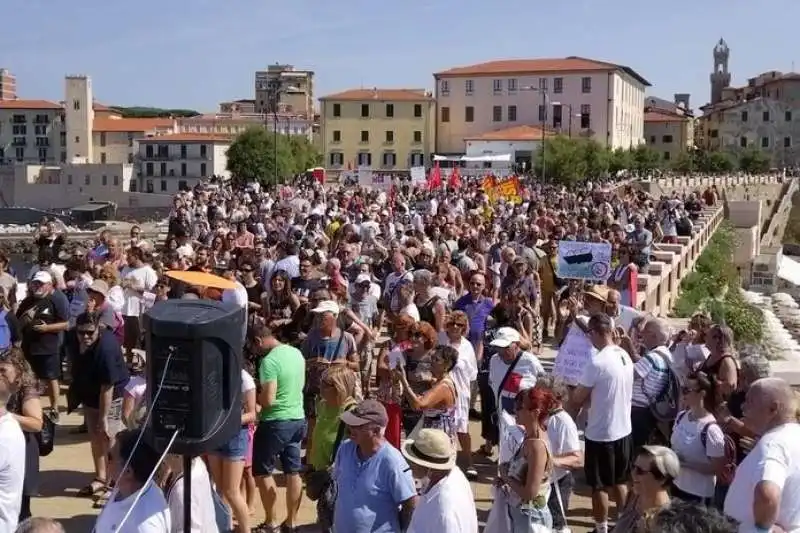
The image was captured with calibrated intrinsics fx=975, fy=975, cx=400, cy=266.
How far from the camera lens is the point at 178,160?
9619 cm

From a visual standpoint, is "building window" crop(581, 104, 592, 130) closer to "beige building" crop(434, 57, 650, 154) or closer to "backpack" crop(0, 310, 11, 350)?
"beige building" crop(434, 57, 650, 154)

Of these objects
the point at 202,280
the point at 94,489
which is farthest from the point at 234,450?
the point at 94,489

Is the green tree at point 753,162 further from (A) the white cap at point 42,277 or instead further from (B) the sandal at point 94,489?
(B) the sandal at point 94,489

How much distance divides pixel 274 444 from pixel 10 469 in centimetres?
189

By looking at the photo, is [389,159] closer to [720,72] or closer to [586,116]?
[586,116]

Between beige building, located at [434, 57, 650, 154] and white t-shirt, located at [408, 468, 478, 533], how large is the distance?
80.1 metres

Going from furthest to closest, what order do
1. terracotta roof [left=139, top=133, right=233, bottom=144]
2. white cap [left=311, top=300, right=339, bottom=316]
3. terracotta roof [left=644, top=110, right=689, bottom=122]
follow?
terracotta roof [left=644, top=110, right=689, bottom=122], terracotta roof [left=139, top=133, right=233, bottom=144], white cap [left=311, top=300, right=339, bottom=316]

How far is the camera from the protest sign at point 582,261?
36.4 ft

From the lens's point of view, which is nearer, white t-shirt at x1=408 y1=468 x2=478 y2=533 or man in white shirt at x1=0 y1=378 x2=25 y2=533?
white t-shirt at x1=408 y1=468 x2=478 y2=533

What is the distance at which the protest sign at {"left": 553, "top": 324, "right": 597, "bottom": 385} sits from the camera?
279 inches

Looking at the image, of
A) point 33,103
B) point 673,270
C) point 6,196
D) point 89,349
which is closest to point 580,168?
point 673,270

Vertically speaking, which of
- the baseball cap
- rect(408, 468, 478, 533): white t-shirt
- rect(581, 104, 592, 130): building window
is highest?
rect(581, 104, 592, 130): building window

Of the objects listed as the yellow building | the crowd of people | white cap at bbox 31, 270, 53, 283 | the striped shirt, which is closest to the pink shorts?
the crowd of people

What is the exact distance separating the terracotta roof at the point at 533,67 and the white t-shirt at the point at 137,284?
7878cm
